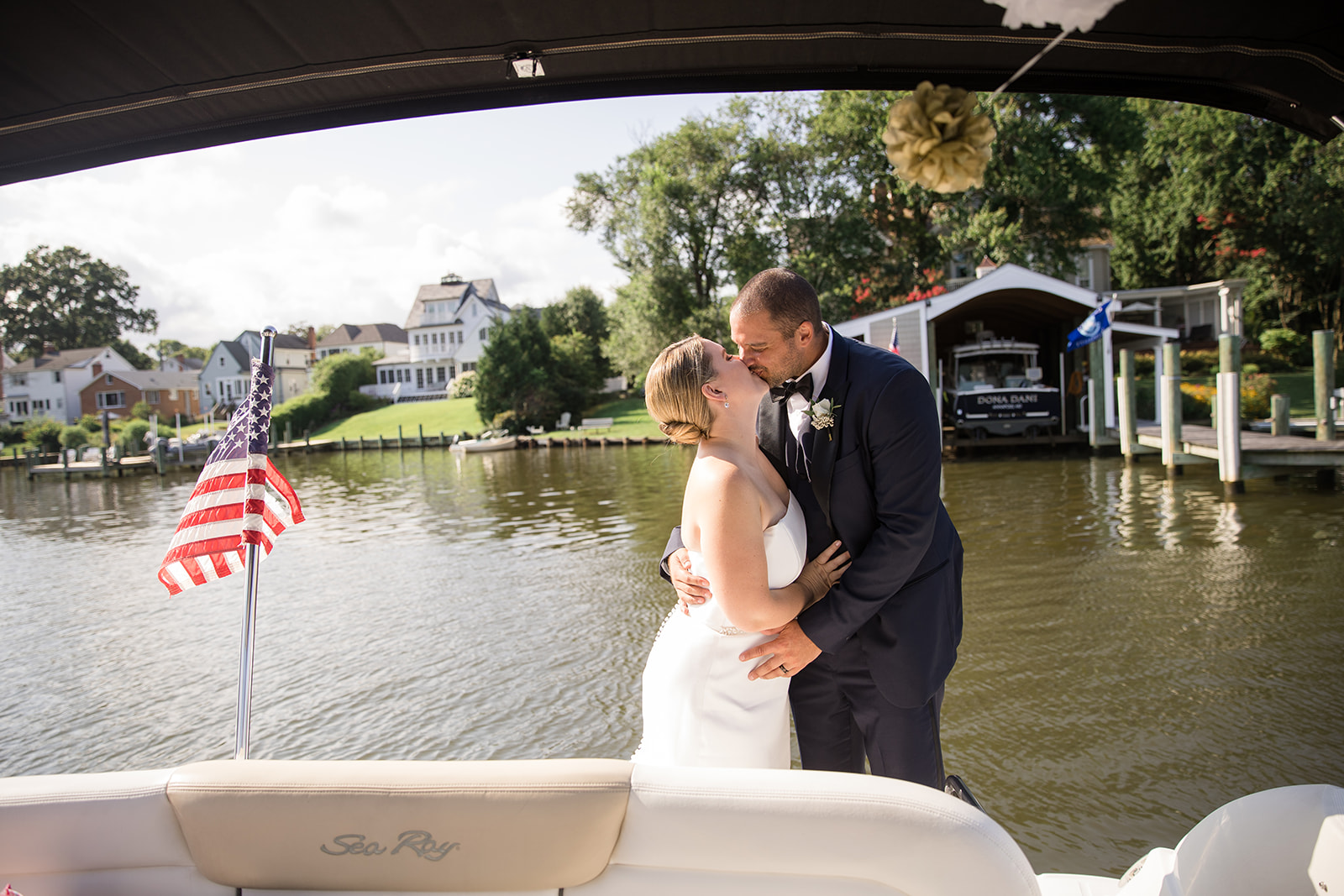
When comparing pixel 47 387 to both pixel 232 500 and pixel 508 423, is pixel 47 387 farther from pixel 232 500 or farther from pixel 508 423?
pixel 232 500

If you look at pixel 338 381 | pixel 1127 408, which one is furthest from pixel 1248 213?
pixel 338 381

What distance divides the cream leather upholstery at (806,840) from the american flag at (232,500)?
2.33 m

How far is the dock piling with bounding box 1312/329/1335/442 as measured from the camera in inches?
537

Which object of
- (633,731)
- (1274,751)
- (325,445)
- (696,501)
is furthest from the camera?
(325,445)

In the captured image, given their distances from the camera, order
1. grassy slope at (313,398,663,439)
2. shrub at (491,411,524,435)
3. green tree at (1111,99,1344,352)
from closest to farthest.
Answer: green tree at (1111,99,1344,352) → shrub at (491,411,524,435) → grassy slope at (313,398,663,439)

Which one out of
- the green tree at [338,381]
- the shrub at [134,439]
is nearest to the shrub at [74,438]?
the shrub at [134,439]

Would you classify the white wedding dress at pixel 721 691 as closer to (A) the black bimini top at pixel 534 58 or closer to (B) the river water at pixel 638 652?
(A) the black bimini top at pixel 534 58

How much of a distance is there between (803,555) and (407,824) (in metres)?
1.37

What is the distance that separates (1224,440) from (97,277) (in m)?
111

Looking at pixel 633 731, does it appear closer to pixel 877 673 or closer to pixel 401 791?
pixel 877 673

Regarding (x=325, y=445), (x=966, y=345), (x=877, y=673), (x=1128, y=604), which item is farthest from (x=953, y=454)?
(x=325, y=445)

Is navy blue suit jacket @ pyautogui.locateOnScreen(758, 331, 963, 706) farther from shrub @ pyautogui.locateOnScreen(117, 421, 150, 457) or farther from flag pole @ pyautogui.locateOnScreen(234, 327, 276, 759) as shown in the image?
shrub @ pyautogui.locateOnScreen(117, 421, 150, 457)

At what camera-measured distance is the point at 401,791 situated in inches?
67.9

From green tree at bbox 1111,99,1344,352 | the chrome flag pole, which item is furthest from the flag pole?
green tree at bbox 1111,99,1344,352
